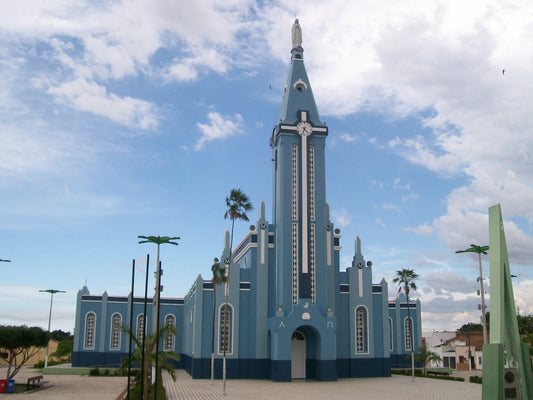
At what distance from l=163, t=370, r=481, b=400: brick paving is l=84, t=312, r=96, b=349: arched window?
14.2 meters

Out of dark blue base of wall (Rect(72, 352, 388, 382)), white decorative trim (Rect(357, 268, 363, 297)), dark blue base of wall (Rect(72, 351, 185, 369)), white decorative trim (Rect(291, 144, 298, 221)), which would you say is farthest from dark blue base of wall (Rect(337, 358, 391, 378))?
dark blue base of wall (Rect(72, 351, 185, 369))

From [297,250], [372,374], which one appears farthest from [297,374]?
[297,250]

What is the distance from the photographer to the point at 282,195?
4022cm

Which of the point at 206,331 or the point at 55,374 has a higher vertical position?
the point at 206,331

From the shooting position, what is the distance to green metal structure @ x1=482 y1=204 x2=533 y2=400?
1802cm

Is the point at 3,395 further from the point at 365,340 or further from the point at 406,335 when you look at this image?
the point at 406,335

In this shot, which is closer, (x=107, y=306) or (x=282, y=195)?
(x=282, y=195)

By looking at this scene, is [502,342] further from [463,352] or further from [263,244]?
[463,352]

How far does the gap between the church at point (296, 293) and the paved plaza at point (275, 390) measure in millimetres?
1856

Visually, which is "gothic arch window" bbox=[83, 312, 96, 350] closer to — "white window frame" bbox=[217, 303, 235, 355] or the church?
the church

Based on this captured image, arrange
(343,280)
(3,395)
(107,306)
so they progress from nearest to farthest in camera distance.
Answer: (3,395), (343,280), (107,306)

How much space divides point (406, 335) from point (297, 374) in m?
16.8

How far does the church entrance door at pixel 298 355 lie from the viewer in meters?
39.3

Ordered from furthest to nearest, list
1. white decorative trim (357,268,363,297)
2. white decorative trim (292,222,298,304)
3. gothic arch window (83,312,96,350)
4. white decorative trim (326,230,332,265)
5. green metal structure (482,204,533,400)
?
gothic arch window (83,312,96,350) → white decorative trim (357,268,363,297) → white decorative trim (326,230,332,265) → white decorative trim (292,222,298,304) → green metal structure (482,204,533,400)
